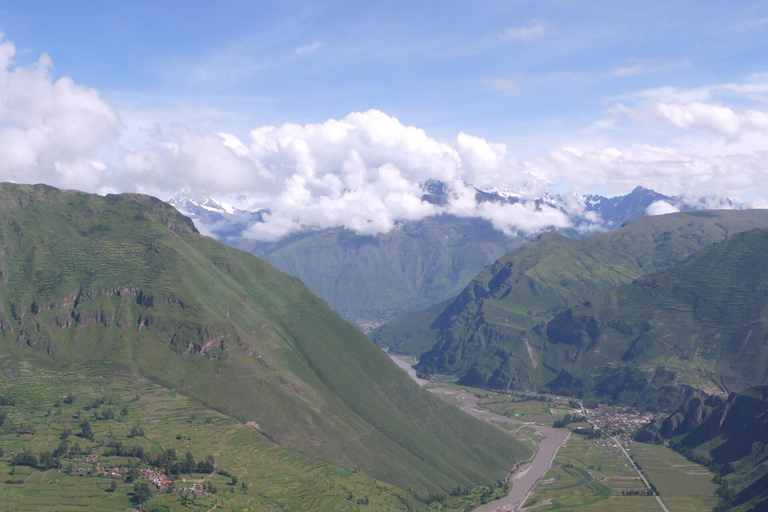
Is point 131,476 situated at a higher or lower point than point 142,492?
higher

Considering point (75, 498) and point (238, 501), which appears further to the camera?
point (238, 501)

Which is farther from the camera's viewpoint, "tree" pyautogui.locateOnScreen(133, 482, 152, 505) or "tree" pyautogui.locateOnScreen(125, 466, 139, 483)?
"tree" pyautogui.locateOnScreen(125, 466, 139, 483)

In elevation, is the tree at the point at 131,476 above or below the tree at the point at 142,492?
above

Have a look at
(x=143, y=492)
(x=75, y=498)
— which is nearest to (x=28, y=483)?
(x=75, y=498)

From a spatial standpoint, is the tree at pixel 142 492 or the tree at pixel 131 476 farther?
the tree at pixel 131 476

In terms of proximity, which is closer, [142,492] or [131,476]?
[142,492]

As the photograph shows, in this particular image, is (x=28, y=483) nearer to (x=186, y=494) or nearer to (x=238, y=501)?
(x=186, y=494)

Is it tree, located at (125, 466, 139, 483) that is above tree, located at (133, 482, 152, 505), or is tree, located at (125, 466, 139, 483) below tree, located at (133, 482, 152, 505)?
above
